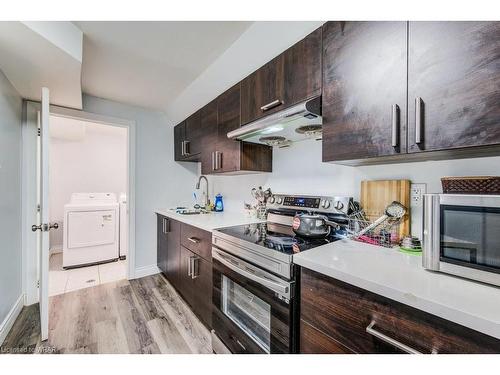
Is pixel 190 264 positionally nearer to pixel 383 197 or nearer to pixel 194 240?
pixel 194 240

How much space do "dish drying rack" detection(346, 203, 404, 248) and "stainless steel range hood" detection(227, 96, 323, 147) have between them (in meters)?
0.62

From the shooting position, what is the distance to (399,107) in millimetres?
873

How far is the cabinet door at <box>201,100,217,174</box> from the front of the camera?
2125mm

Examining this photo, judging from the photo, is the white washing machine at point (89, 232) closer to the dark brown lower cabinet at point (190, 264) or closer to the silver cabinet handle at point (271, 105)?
the dark brown lower cabinet at point (190, 264)

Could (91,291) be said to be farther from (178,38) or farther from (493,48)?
(493,48)

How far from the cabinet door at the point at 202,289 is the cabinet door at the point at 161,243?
37.7 inches

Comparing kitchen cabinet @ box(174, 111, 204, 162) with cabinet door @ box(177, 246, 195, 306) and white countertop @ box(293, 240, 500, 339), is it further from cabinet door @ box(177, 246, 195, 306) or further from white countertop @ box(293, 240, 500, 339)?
white countertop @ box(293, 240, 500, 339)

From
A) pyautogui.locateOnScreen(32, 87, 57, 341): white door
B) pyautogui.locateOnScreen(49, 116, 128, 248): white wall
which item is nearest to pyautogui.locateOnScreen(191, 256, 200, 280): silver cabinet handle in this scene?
pyautogui.locateOnScreen(32, 87, 57, 341): white door

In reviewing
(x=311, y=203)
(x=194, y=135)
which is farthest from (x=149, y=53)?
(x=311, y=203)

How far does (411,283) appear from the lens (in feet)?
2.30

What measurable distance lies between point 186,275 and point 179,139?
1.77 meters

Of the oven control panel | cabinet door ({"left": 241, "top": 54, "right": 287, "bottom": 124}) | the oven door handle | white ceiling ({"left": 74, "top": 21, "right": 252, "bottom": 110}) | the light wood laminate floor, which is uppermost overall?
white ceiling ({"left": 74, "top": 21, "right": 252, "bottom": 110})

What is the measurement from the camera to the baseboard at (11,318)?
5.40 feet
